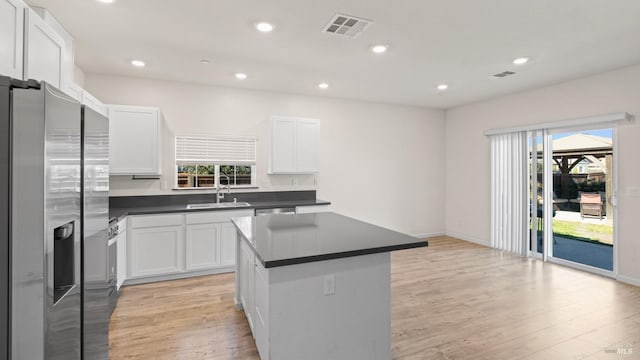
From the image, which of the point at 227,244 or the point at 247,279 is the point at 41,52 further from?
the point at 227,244

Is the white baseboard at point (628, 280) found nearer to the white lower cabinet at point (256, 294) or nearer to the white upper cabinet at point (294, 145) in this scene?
the white upper cabinet at point (294, 145)

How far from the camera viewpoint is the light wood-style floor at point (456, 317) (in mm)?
→ 2361

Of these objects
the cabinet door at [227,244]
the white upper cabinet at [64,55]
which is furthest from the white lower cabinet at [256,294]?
the white upper cabinet at [64,55]

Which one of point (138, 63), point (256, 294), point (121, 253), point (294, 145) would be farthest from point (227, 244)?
point (138, 63)

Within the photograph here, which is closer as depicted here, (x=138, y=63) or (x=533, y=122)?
(x=138, y=63)

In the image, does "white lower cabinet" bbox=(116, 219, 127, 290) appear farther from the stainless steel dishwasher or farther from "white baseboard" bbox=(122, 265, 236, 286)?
the stainless steel dishwasher

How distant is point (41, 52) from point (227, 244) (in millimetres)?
2739

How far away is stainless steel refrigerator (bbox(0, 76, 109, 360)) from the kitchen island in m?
0.86

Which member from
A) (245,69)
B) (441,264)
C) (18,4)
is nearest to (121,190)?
(245,69)

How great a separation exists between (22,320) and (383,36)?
3.11m

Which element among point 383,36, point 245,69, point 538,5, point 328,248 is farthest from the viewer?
point 245,69

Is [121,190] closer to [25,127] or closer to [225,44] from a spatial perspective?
[225,44]

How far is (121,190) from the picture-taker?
419 centimetres

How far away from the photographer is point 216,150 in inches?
182
